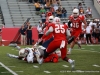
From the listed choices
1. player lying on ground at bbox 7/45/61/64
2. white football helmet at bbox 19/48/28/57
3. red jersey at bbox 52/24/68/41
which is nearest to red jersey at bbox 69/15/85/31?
player lying on ground at bbox 7/45/61/64

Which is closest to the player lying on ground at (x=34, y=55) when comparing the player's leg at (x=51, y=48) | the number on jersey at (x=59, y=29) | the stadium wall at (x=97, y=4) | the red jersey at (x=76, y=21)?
the player's leg at (x=51, y=48)

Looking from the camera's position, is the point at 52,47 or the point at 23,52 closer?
the point at 52,47

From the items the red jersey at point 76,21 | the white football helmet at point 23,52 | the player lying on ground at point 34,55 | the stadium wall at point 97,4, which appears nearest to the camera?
the player lying on ground at point 34,55

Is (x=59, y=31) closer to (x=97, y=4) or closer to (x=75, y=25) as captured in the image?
(x=75, y=25)

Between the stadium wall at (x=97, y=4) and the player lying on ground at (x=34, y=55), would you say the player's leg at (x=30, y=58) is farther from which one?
the stadium wall at (x=97, y=4)

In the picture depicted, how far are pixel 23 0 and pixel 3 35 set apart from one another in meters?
6.85

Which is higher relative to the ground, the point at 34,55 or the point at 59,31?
the point at 59,31

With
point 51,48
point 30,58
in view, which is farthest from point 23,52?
point 51,48

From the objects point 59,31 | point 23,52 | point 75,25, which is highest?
point 59,31

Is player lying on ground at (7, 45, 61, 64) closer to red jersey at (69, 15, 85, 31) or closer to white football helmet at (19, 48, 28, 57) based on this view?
white football helmet at (19, 48, 28, 57)

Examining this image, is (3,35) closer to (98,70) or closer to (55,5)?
(55,5)

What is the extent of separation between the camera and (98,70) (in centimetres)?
1157

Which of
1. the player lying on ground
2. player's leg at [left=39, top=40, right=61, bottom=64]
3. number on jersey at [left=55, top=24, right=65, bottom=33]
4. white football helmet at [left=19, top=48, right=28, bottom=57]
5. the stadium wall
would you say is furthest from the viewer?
the stadium wall

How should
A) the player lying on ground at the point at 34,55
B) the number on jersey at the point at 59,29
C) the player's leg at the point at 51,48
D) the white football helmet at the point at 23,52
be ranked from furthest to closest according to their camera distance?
the white football helmet at the point at 23,52, the player lying on ground at the point at 34,55, the player's leg at the point at 51,48, the number on jersey at the point at 59,29
